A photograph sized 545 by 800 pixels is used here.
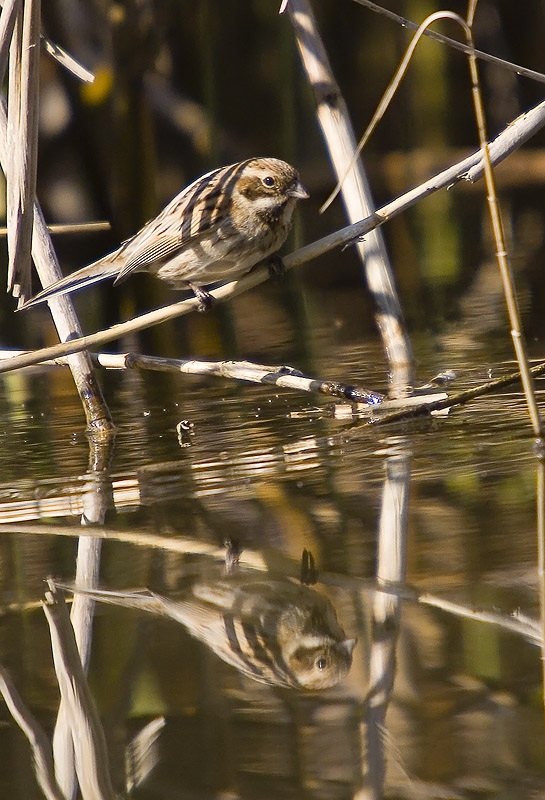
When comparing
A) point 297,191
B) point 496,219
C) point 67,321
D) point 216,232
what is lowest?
point 496,219

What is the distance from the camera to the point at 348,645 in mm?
2451

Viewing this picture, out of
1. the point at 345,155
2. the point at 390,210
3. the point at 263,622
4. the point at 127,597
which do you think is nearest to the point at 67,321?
the point at 345,155

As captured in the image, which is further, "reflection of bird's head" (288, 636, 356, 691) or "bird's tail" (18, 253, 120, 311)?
"bird's tail" (18, 253, 120, 311)

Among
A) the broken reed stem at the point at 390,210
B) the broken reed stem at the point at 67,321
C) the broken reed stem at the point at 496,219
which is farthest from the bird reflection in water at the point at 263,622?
the broken reed stem at the point at 67,321

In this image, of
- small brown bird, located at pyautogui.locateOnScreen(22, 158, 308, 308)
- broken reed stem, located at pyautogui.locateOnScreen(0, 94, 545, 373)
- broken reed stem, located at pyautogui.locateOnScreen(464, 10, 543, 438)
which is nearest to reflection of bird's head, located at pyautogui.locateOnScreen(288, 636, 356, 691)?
broken reed stem, located at pyautogui.locateOnScreen(464, 10, 543, 438)

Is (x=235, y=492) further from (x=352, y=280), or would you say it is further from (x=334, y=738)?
(x=352, y=280)

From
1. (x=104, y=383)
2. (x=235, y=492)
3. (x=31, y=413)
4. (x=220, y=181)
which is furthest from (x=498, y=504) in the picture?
(x=104, y=383)

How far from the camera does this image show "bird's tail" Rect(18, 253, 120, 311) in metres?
4.73

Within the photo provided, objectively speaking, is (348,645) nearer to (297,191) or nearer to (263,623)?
(263,623)

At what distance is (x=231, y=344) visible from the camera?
6.68 m

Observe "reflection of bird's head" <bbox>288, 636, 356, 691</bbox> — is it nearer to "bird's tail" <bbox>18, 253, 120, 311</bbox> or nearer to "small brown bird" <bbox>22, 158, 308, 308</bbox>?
"small brown bird" <bbox>22, 158, 308, 308</bbox>

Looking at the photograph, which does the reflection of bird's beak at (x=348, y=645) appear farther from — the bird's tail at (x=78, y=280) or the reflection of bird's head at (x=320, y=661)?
the bird's tail at (x=78, y=280)

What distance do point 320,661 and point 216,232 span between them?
8.80ft

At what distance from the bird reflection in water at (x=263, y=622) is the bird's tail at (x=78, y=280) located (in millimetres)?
1952
